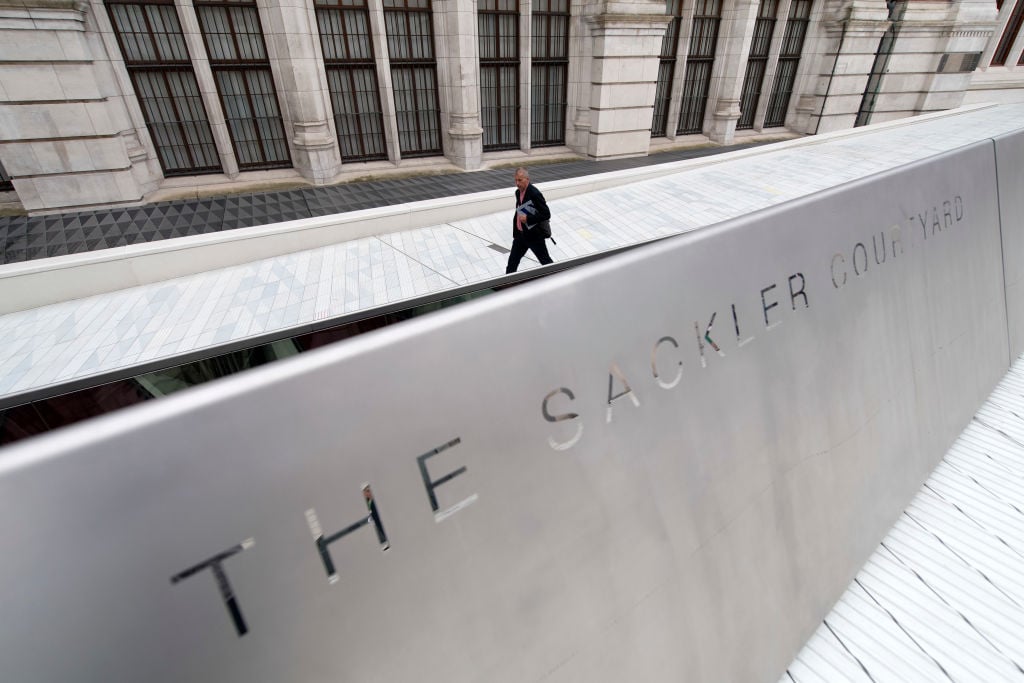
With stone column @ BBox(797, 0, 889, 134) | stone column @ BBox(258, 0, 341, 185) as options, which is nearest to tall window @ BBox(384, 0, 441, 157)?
stone column @ BBox(258, 0, 341, 185)

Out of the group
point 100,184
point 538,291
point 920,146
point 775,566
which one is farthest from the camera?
point 920,146

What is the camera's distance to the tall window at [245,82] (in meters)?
10.3

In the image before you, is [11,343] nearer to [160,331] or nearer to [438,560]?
[160,331]

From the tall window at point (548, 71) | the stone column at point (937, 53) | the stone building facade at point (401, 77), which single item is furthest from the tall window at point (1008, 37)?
the tall window at point (548, 71)

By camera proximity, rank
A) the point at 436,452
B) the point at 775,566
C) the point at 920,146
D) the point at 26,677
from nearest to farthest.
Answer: the point at 26,677 → the point at 436,452 → the point at 775,566 → the point at 920,146

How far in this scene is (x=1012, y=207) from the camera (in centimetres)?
408

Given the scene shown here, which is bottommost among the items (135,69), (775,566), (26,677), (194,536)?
(775,566)

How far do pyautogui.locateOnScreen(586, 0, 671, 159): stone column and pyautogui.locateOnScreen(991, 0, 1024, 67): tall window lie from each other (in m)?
22.3

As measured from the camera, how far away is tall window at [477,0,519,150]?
12586mm

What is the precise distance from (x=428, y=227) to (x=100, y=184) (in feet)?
23.1

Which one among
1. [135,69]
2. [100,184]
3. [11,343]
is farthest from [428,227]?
[135,69]

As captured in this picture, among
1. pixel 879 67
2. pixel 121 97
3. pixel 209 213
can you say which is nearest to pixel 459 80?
pixel 209 213

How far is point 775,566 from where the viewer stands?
89.4 inches

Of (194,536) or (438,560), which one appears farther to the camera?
(438,560)
